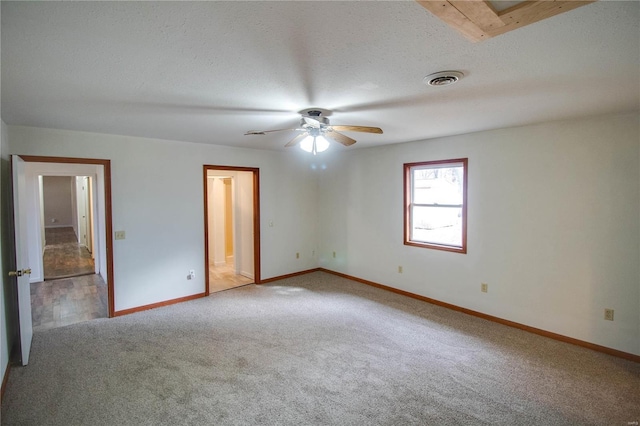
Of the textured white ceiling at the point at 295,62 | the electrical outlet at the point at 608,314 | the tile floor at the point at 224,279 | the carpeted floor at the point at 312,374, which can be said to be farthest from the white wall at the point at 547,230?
the tile floor at the point at 224,279

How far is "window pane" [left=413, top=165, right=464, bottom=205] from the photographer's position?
4395 mm

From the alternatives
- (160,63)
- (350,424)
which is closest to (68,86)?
(160,63)

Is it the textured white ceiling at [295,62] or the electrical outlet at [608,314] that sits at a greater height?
the textured white ceiling at [295,62]

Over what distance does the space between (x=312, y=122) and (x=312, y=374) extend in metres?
2.30

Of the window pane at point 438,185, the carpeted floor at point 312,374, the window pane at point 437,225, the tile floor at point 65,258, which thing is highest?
the window pane at point 438,185

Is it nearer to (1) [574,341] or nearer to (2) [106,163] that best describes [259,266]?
(2) [106,163]

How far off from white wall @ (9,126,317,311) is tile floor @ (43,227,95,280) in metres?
3.17

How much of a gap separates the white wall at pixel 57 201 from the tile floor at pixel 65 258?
2101 mm

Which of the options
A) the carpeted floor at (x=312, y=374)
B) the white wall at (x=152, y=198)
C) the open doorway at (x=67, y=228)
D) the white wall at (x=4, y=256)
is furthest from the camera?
the open doorway at (x=67, y=228)

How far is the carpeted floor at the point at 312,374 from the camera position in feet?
7.57

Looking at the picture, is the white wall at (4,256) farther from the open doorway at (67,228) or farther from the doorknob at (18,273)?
the open doorway at (67,228)

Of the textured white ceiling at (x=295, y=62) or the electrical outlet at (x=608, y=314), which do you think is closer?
the textured white ceiling at (x=295, y=62)

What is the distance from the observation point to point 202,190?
488cm

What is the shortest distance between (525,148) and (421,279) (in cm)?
224
